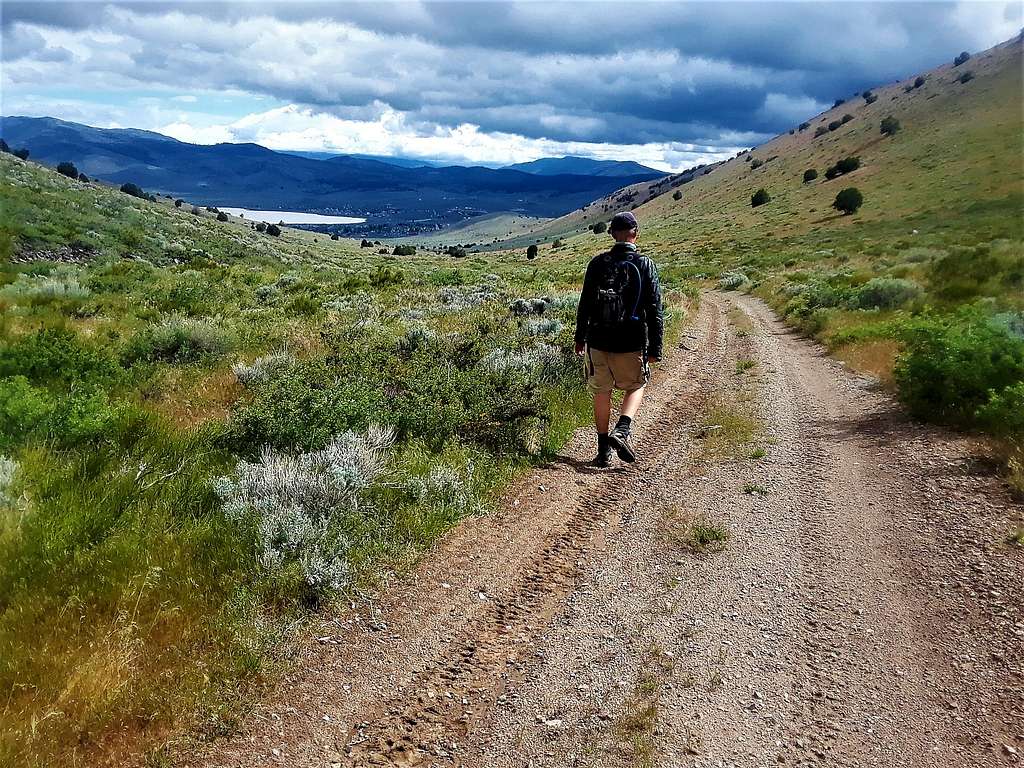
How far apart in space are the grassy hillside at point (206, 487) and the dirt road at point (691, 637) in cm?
39

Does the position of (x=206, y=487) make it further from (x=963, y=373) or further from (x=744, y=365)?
(x=744, y=365)

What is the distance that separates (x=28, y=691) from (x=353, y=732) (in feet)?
5.38

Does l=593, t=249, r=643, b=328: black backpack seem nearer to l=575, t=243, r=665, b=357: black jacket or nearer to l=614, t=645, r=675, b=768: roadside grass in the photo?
l=575, t=243, r=665, b=357: black jacket

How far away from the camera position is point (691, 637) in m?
3.72

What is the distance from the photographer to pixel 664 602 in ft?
13.5

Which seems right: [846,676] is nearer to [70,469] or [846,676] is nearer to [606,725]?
[606,725]

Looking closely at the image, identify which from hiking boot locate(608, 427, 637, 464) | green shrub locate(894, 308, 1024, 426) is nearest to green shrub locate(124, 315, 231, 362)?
hiking boot locate(608, 427, 637, 464)

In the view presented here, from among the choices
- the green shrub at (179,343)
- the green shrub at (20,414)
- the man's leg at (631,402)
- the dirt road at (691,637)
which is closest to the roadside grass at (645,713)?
the dirt road at (691,637)

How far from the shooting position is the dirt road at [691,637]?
9.71ft

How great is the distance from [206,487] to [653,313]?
490 centimetres

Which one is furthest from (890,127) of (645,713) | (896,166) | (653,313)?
(645,713)

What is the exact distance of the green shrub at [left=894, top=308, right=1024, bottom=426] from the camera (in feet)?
23.5

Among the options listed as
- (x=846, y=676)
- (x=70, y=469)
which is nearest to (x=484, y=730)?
(x=846, y=676)

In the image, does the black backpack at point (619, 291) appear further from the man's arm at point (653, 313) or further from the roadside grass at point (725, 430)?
the roadside grass at point (725, 430)
